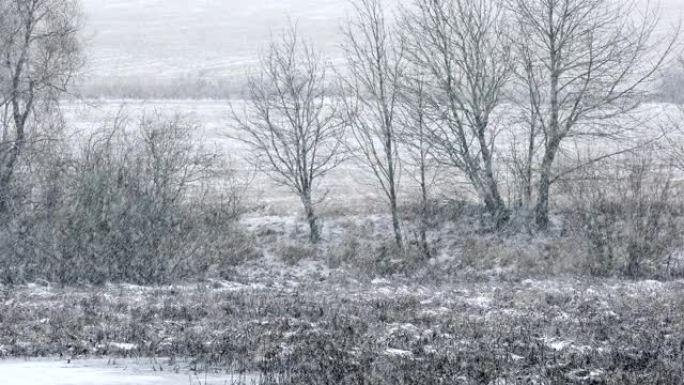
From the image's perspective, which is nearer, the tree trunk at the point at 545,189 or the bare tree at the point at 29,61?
the bare tree at the point at 29,61

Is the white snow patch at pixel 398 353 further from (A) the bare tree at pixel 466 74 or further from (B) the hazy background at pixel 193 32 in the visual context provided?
(B) the hazy background at pixel 193 32

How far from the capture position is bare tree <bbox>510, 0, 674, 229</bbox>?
26.8 m

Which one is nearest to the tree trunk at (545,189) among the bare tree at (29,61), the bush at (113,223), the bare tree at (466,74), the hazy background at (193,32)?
the bare tree at (466,74)

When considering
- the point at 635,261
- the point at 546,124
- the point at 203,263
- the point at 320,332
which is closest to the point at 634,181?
the point at 635,261

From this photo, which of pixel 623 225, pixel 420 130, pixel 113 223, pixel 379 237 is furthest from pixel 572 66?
pixel 113 223

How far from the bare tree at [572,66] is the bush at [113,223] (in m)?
10.1

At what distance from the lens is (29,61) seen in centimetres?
2667

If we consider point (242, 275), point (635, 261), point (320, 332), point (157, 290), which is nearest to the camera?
point (320, 332)

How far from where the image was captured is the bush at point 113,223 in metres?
20.3

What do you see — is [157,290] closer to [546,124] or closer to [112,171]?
[112,171]

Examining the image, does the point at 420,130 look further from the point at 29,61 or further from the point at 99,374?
the point at 99,374

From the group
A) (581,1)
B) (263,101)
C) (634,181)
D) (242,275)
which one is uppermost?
(581,1)

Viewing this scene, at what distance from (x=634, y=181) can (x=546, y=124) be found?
23.0 ft

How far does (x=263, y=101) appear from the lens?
102ft
